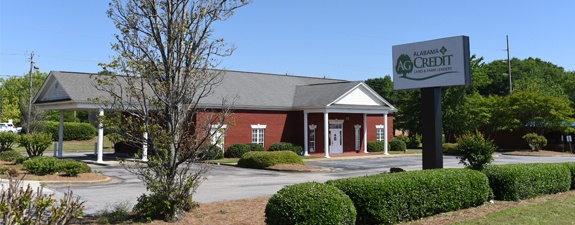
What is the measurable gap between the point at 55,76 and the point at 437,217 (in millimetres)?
25024

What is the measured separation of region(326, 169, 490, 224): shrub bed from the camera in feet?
31.3

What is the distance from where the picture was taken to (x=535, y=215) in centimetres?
1059

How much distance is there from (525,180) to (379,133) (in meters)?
28.6

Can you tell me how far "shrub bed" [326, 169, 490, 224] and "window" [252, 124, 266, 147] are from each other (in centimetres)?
2291

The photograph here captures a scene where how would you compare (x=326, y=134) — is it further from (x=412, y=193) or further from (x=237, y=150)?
(x=412, y=193)

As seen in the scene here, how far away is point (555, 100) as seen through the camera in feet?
144

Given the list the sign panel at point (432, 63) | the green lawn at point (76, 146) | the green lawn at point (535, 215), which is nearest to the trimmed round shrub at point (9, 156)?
the green lawn at point (76, 146)

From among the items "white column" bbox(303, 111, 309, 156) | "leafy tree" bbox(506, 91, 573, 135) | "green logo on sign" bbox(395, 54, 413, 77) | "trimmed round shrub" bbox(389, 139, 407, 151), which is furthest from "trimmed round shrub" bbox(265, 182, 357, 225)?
"leafy tree" bbox(506, 91, 573, 135)

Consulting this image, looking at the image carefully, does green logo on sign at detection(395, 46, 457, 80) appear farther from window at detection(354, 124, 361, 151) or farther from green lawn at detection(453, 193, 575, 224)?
window at detection(354, 124, 361, 151)

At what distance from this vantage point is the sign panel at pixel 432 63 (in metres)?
15.1

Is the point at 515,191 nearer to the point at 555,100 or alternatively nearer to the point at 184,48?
the point at 184,48

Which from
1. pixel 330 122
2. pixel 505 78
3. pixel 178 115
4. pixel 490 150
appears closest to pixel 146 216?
pixel 178 115

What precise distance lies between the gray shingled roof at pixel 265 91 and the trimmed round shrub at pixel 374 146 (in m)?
6.00

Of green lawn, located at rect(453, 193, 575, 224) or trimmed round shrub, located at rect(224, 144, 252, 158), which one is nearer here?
green lawn, located at rect(453, 193, 575, 224)
